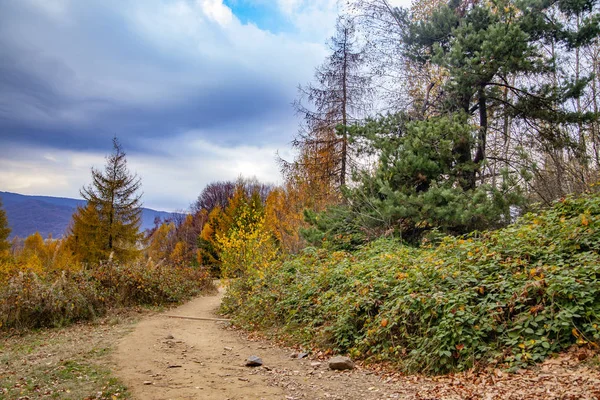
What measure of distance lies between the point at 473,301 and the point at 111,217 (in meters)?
23.8

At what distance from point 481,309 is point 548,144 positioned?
295 inches

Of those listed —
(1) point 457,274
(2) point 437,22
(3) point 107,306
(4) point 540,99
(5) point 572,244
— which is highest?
(2) point 437,22

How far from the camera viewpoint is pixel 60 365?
5.62 m

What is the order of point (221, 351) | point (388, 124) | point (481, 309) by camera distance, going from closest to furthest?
1. point (481, 309)
2. point (221, 351)
3. point (388, 124)

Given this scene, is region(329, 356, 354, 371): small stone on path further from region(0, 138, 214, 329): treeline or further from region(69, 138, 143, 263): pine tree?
region(69, 138, 143, 263): pine tree

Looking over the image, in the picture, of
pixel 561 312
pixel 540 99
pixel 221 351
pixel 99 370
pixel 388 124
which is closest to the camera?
pixel 561 312

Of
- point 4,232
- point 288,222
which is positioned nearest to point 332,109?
point 288,222

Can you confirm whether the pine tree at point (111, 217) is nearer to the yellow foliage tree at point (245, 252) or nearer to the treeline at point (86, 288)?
the treeline at point (86, 288)

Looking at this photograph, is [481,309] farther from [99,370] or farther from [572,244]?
[99,370]

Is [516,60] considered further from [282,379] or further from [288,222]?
[288,222]

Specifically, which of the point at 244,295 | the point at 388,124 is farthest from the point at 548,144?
the point at 244,295

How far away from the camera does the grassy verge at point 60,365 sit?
4531 millimetres

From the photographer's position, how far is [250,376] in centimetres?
557

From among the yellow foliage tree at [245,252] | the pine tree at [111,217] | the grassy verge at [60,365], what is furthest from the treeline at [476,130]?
the pine tree at [111,217]
